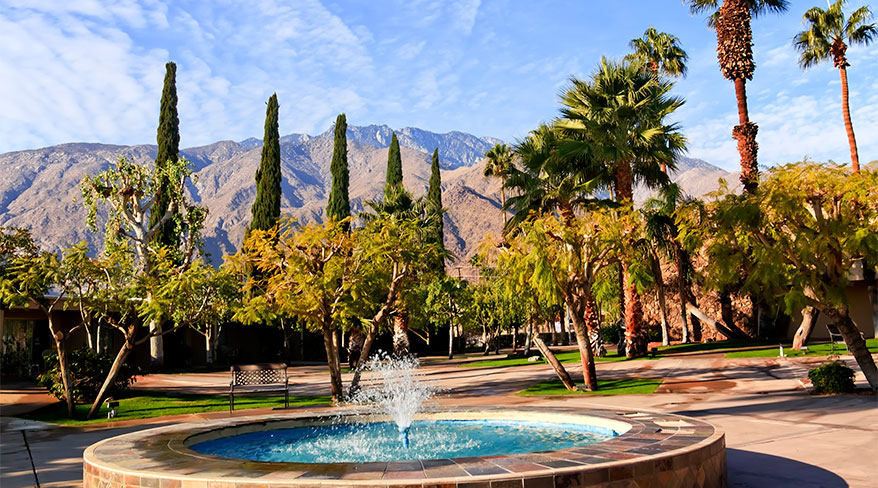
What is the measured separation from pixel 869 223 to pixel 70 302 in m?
20.0

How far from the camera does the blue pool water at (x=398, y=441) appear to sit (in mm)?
9625

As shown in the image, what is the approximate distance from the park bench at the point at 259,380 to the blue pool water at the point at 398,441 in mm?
6723

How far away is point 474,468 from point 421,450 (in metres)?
3.88

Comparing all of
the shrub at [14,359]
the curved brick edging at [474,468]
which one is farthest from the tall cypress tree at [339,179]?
the curved brick edging at [474,468]

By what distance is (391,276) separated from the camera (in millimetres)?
20312

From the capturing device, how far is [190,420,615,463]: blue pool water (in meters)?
9.62

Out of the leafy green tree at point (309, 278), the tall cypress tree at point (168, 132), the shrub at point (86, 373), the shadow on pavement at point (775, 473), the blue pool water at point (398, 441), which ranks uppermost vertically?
the tall cypress tree at point (168, 132)

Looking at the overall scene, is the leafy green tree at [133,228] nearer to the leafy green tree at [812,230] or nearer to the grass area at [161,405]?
the grass area at [161,405]

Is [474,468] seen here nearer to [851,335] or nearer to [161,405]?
[851,335]

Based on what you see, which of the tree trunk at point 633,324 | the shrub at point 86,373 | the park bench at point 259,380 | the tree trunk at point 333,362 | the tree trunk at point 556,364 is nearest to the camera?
the park bench at point 259,380

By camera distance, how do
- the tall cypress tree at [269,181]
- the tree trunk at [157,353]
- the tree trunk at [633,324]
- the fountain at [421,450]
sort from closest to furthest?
the fountain at [421,450] < the tree trunk at [633,324] < the tree trunk at [157,353] < the tall cypress tree at [269,181]

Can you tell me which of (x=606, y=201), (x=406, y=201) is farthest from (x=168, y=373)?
(x=606, y=201)

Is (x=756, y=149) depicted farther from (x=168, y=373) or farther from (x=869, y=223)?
(x=168, y=373)

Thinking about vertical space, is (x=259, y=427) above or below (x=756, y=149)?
below
